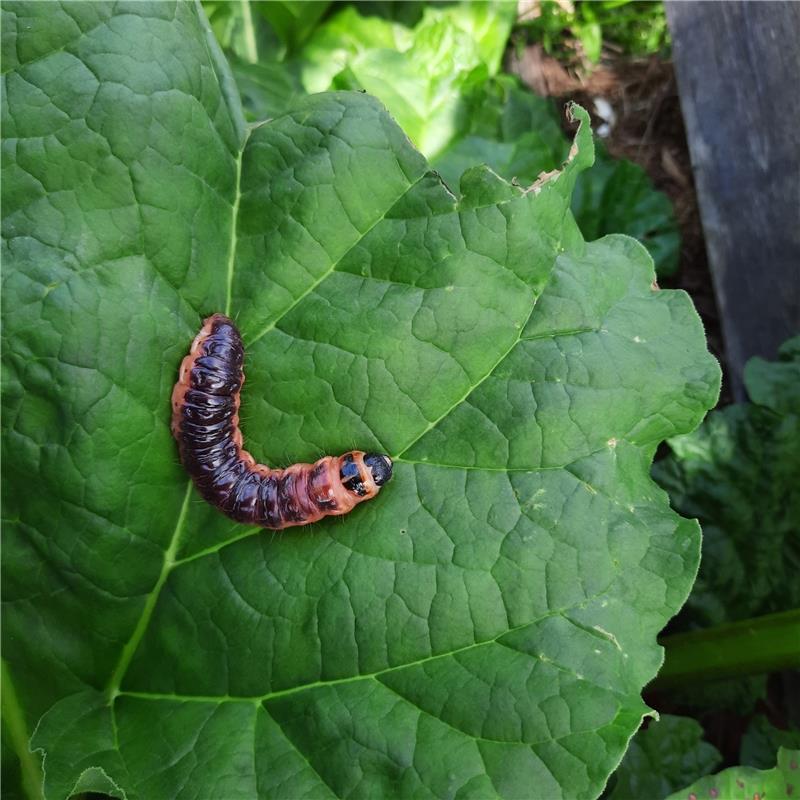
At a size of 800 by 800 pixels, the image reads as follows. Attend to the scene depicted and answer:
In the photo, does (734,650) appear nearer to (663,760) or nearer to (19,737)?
(663,760)

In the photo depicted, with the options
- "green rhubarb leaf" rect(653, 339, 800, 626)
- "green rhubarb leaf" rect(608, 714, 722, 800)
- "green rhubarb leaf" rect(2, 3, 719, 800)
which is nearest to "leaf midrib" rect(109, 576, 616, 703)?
"green rhubarb leaf" rect(2, 3, 719, 800)

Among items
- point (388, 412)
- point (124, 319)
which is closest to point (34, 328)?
point (124, 319)

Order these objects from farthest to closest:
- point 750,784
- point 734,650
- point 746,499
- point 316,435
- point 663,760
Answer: point 746,499 < point 663,760 < point 734,650 < point 750,784 < point 316,435

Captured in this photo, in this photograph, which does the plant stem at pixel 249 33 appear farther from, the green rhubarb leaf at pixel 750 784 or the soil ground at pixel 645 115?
the green rhubarb leaf at pixel 750 784

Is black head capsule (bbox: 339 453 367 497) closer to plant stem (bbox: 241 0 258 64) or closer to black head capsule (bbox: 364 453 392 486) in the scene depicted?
black head capsule (bbox: 364 453 392 486)

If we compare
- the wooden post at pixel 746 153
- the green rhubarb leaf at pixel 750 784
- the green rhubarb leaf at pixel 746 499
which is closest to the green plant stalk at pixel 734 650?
the green rhubarb leaf at pixel 750 784

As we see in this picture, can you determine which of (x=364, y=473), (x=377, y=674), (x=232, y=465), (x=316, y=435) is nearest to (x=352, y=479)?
(x=364, y=473)

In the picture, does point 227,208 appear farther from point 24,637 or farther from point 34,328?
point 24,637
